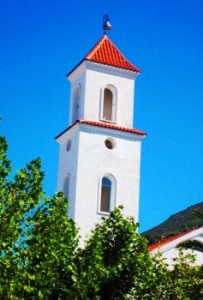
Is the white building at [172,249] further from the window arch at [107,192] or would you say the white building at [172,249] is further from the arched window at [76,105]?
the arched window at [76,105]

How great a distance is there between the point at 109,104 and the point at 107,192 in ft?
14.6

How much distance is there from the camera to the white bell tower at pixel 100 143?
32688mm

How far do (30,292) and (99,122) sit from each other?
577 inches

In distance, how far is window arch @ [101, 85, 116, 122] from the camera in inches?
1368

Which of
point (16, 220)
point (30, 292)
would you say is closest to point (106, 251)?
point (30, 292)

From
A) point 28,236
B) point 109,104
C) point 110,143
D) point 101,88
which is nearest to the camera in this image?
point 28,236

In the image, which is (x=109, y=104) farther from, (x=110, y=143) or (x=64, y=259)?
(x=64, y=259)

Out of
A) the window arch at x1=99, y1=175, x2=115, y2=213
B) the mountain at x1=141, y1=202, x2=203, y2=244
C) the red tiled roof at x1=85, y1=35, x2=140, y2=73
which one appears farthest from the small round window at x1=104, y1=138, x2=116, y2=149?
Result: the mountain at x1=141, y1=202, x2=203, y2=244

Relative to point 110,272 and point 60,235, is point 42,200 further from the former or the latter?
point 110,272

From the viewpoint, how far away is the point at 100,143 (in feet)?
110

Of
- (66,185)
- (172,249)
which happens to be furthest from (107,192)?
(172,249)

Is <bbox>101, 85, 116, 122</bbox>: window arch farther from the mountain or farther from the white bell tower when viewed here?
the mountain

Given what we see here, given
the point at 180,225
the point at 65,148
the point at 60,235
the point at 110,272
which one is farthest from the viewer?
the point at 180,225

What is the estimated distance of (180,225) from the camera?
41344mm
